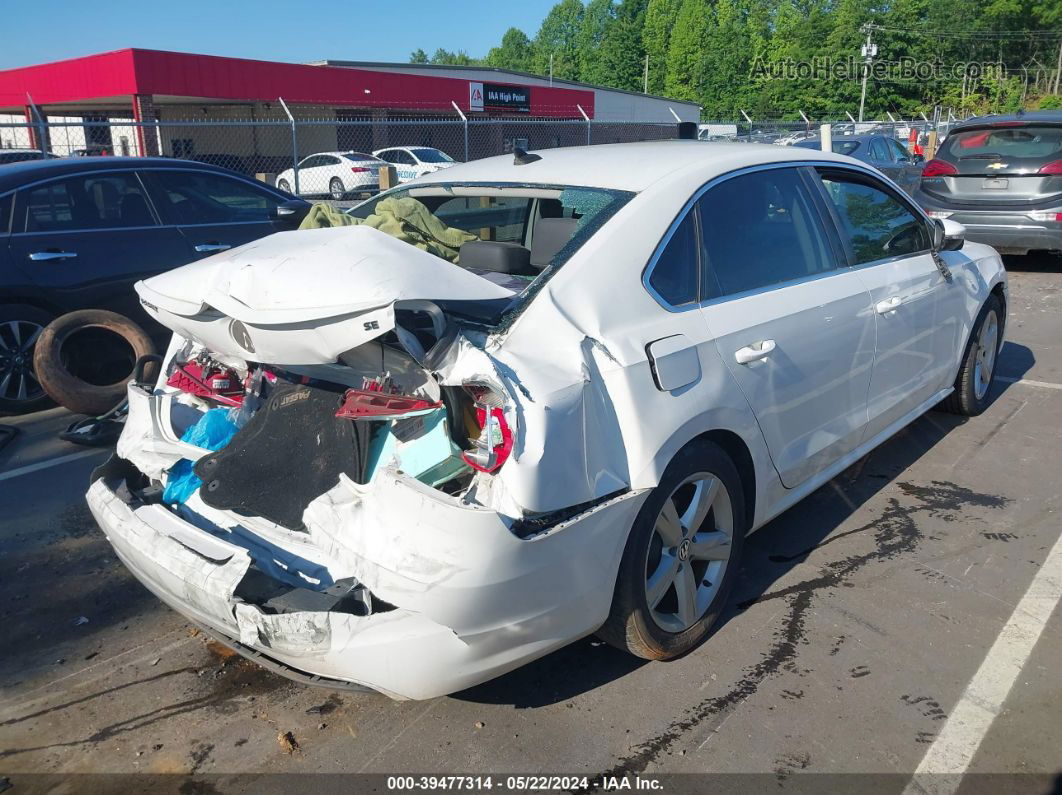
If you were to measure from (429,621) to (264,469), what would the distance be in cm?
95

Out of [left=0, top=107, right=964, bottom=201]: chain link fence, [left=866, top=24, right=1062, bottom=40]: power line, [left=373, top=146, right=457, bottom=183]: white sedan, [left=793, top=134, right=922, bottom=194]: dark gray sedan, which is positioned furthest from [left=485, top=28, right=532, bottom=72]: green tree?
[left=793, top=134, right=922, bottom=194]: dark gray sedan

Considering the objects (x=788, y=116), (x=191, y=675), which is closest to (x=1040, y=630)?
(x=191, y=675)

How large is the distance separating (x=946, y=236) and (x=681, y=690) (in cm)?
322

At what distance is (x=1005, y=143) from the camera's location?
10.5 m

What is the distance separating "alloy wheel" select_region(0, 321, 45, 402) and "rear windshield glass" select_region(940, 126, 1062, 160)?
9.97 m

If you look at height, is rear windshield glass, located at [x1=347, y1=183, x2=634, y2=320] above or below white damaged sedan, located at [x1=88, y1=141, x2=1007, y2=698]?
above

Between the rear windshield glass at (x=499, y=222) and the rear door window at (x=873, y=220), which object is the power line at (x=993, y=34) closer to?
the rear door window at (x=873, y=220)

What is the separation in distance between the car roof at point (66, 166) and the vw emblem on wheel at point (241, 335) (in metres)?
4.28

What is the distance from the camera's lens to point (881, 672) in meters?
3.16

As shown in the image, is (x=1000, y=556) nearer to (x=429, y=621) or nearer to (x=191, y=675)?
(x=429, y=621)

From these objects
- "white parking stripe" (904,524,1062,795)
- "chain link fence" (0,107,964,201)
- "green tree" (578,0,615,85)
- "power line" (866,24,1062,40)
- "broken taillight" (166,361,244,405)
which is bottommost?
"white parking stripe" (904,524,1062,795)

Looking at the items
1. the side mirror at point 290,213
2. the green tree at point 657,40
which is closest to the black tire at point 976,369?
the side mirror at point 290,213

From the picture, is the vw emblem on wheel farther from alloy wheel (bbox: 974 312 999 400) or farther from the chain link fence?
the chain link fence

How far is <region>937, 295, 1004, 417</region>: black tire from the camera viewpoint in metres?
5.48
